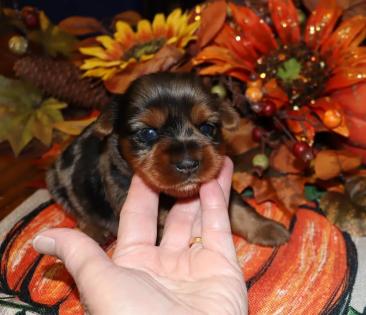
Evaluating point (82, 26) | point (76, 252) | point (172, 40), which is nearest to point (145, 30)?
point (172, 40)

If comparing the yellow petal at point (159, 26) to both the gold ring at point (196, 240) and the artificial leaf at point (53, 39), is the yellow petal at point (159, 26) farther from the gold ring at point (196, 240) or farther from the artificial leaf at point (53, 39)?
the gold ring at point (196, 240)

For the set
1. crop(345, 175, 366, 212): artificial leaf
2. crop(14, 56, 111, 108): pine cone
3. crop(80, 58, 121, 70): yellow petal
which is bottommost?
crop(14, 56, 111, 108): pine cone

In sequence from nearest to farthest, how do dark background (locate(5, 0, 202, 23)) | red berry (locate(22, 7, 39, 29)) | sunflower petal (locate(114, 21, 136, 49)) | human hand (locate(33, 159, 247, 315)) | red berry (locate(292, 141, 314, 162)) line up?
1. human hand (locate(33, 159, 247, 315))
2. red berry (locate(292, 141, 314, 162))
3. sunflower petal (locate(114, 21, 136, 49))
4. red berry (locate(22, 7, 39, 29))
5. dark background (locate(5, 0, 202, 23))

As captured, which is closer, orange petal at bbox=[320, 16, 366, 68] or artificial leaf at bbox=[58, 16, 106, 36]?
orange petal at bbox=[320, 16, 366, 68]

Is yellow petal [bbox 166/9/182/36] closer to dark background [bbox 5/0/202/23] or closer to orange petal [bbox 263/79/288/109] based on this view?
orange petal [bbox 263/79/288/109]

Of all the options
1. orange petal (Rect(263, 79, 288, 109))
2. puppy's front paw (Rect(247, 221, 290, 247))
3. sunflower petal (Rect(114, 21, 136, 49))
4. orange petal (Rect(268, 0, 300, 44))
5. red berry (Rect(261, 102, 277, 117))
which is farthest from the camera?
sunflower petal (Rect(114, 21, 136, 49))

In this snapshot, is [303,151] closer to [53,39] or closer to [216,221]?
[216,221]

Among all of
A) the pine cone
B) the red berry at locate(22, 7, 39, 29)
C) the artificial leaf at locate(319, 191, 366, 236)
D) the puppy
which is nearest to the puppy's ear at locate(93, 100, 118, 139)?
the puppy
